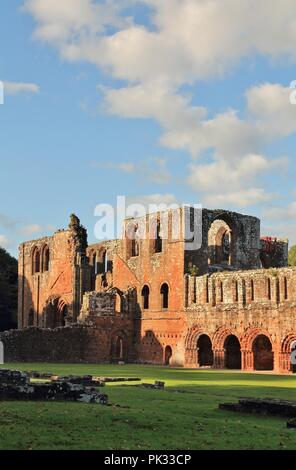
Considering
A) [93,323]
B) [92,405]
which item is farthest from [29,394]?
[93,323]

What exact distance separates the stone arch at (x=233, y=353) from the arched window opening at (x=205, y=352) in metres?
1.82

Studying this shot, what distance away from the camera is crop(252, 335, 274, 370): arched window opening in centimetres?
3541

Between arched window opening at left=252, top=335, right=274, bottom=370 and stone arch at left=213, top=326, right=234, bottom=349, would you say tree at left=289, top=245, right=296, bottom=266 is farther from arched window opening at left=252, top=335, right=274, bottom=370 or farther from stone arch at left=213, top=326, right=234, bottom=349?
arched window opening at left=252, top=335, right=274, bottom=370

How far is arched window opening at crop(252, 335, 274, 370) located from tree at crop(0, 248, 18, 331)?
29.8 meters

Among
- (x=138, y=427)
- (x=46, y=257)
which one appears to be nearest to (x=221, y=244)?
(x=46, y=257)

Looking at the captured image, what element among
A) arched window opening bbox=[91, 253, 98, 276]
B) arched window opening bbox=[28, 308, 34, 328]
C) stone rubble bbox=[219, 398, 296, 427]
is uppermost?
arched window opening bbox=[91, 253, 98, 276]

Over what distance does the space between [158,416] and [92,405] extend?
6.39 feet

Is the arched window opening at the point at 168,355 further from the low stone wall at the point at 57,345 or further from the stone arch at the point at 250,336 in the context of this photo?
the stone arch at the point at 250,336

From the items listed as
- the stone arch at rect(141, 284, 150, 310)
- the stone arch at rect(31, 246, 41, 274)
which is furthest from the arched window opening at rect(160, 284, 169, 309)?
the stone arch at rect(31, 246, 41, 274)

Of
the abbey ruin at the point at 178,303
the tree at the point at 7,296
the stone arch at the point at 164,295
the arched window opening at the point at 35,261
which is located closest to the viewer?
the abbey ruin at the point at 178,303

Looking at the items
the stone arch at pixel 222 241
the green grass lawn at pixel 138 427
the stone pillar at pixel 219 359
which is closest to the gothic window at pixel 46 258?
the stone arch at pixel 222 241

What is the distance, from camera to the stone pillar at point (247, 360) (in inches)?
1366

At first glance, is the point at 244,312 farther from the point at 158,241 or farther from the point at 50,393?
the point at 50,393

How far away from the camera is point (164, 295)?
42.0m
